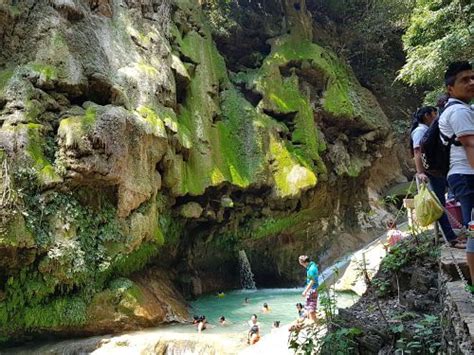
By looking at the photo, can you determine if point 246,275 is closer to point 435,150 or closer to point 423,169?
point 423,169

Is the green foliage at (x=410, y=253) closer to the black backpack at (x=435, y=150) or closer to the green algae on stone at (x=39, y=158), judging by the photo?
the black backpack at (x=435, y=150)

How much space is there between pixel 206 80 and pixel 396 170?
12671 millimetres

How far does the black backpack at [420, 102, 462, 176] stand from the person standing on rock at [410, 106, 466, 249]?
242mm

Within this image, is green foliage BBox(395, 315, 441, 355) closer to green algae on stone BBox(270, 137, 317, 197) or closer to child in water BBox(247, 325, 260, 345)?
child in water BBox(247, 325, 260, 345)

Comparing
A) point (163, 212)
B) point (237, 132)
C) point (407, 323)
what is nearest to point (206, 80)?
point (237, 132)

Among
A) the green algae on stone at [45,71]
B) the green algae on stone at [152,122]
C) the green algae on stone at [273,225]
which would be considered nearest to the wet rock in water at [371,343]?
the green algae on stone at [152,122]

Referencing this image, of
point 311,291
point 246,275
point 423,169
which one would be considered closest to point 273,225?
point 246,275

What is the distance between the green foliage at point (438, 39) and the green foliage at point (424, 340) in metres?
9.63

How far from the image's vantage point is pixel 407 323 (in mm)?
4160

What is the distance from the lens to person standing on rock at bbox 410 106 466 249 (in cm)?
412

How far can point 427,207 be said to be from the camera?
3.74 metres

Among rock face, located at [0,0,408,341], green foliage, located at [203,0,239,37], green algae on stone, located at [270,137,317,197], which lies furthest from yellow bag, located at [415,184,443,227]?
green foliage, located at [203,0,239,37]

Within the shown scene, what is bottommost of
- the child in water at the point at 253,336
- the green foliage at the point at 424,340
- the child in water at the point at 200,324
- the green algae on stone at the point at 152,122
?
the child in water at the point at 253,336

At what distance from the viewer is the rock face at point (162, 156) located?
1013 cm
